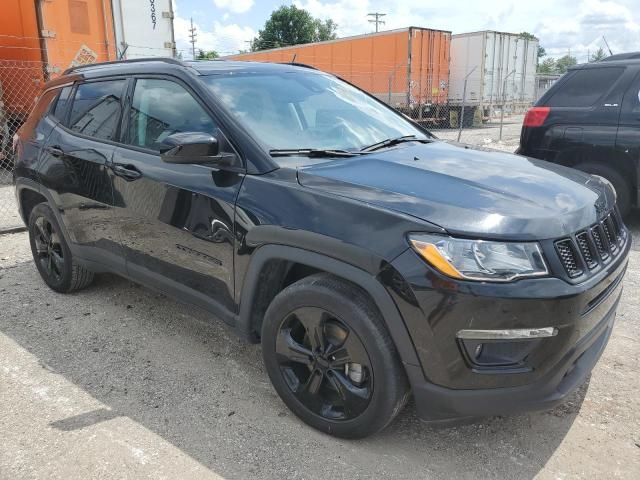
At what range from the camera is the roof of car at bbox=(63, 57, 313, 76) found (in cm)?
332

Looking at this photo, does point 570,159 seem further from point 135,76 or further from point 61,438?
point 61,438

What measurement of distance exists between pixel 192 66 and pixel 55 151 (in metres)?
1.45

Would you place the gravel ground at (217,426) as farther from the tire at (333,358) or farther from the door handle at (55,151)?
the door handle at (55,151)

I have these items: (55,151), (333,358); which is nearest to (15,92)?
(55,151)

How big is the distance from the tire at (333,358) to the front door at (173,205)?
0.44 metres

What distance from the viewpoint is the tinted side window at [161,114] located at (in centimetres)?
312

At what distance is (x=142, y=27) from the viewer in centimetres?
1029

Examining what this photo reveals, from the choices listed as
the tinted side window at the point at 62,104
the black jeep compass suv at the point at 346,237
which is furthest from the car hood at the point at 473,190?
the tinted side window at the point at 62,104

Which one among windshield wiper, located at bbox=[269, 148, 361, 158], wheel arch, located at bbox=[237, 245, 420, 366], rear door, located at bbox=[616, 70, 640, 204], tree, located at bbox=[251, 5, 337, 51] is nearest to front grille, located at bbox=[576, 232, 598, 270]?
wheel arch, located at bbox=[237, 245, 420, 366]

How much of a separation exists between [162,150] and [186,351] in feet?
4.22

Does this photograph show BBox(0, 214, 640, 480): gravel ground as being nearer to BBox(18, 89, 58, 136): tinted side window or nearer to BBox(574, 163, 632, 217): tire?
BBox(18, 89, 58, 136): tinted side window

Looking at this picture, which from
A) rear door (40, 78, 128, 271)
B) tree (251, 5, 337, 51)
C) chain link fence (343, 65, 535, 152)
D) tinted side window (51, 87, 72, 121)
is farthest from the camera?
tree (251, 5, 337, 51)

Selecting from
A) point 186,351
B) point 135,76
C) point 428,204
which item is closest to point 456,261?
point 428,204

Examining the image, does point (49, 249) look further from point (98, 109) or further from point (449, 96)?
point (449, 96)
